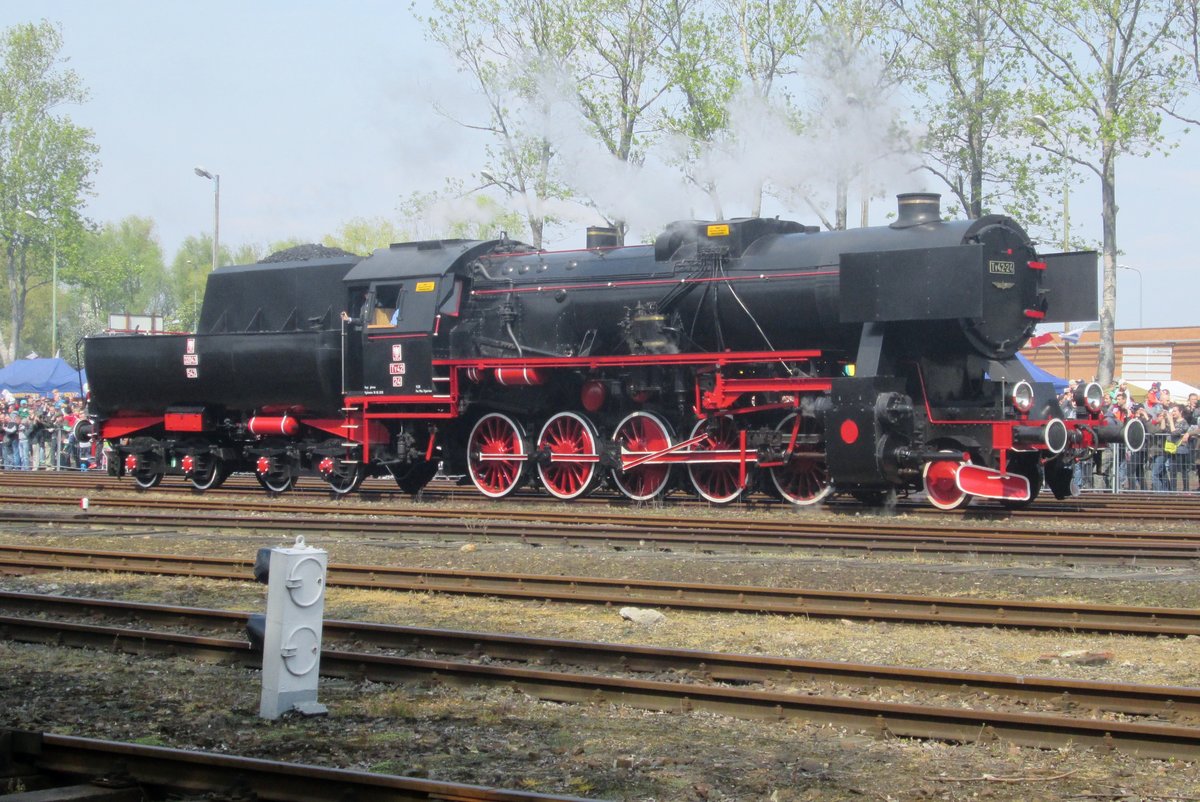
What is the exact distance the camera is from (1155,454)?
65.6ft

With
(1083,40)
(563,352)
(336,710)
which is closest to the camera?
(336,710)

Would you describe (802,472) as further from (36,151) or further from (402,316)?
(36,151)

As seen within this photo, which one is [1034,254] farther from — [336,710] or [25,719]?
[25,719]

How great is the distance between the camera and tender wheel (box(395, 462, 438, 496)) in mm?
19797

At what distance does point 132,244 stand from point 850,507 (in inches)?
3204

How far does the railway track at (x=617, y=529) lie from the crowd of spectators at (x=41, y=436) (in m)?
10.5

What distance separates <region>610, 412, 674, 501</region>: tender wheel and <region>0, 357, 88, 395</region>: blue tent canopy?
83.0ft

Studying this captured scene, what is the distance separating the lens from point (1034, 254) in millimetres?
15484

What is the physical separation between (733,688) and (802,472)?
9.87 metres

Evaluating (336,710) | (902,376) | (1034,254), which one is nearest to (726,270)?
(902,376)

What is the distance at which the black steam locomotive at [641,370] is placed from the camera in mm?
14609

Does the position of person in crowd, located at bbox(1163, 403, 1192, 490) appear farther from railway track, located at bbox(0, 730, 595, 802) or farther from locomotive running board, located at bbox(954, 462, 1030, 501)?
Result: railway track, located at bbox(0, 730, 595, 802)

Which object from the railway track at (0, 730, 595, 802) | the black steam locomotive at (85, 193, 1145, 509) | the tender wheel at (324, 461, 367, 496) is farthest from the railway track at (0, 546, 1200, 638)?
the tender wheel at (324, 461, 367, 496)

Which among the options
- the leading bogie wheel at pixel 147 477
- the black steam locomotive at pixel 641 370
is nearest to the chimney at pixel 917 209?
the black steam locomotive at pixel 641 370
